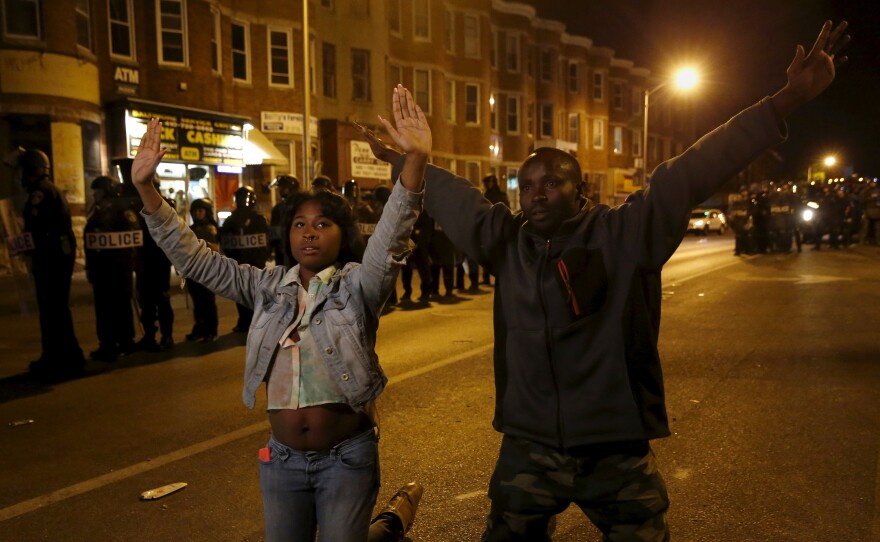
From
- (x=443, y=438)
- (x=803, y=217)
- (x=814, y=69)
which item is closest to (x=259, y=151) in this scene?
(x=803, y=217)

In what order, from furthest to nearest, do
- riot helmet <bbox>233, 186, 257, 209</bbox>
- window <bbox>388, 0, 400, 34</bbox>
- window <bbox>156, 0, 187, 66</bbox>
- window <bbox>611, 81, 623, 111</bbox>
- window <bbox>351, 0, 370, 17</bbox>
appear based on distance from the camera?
window <bbox>611, 81, 623, 111</bbox>
window <bbox>388, 0, 400, 34</bbox>
window <bbox>351, 0, 370, 17</bbox>
window <bbox>156, 0, 187, 66</bbox>
riot helmet <bbox>233, 186, 257, 209</bbox>

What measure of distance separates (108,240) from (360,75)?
23.0 m

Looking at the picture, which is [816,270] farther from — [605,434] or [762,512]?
[605,434]

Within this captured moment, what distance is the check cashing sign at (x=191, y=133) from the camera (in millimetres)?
20703

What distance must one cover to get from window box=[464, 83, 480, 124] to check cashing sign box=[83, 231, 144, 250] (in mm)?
30906

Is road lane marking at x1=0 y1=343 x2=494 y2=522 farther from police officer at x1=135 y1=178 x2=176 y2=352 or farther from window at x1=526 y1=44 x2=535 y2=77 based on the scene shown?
window at x1=526 y1=44 x2=535 y2=77

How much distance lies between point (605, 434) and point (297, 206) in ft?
4.50

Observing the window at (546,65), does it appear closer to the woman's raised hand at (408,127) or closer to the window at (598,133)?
the window at (598,133)

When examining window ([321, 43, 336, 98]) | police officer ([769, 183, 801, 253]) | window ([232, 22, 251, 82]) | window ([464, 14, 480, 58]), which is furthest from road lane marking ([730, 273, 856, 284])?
window ([464, 14, 480, 58])

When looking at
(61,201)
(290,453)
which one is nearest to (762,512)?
(290,453)

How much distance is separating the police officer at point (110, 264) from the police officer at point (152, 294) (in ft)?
1.98

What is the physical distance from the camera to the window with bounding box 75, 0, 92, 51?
62.6 feet

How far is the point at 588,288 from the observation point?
8.70 ft

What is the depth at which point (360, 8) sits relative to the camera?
3028 cm
